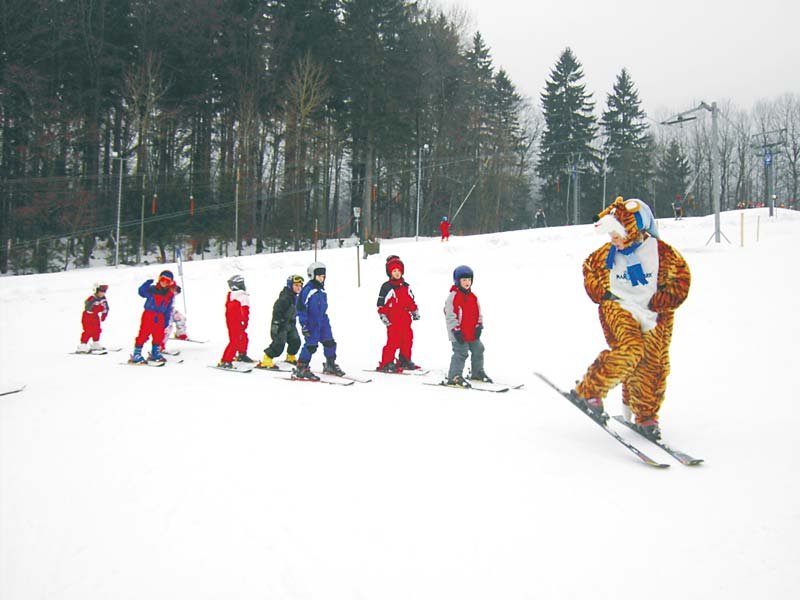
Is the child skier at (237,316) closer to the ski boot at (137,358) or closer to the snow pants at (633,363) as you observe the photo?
the ski boot at (137,358)

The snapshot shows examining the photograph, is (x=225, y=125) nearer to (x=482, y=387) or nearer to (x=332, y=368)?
(x=332, y=368)

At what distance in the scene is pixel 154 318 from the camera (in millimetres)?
11570

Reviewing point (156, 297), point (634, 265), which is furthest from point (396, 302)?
point (634, 265)

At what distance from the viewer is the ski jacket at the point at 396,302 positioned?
10.2m

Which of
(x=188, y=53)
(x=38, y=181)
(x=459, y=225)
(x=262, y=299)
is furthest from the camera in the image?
(x=459, y=225)

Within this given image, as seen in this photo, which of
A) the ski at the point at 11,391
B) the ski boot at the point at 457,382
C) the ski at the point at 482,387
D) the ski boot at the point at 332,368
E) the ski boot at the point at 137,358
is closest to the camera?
→ the ski at the point at 482,387

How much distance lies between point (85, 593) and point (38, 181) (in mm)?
35409

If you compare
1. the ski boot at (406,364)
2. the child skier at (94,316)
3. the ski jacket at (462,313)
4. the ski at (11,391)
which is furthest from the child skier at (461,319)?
the child skier at (94,316)

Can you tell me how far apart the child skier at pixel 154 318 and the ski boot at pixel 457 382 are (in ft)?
19.2

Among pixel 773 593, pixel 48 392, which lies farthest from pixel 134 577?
pixel 48 392

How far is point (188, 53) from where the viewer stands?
38.0 m

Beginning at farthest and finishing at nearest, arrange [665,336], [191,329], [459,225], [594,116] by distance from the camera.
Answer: [594,116], [459,225], [191,329], [665,336]

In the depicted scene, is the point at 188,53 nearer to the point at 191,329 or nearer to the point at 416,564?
the point at 191,329

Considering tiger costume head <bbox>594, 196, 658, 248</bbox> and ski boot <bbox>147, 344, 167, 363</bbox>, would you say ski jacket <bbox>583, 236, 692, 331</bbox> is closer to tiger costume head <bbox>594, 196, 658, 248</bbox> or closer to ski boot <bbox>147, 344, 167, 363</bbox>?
tiger costume head <bbox>594, 196, 658, 248</bbox>
